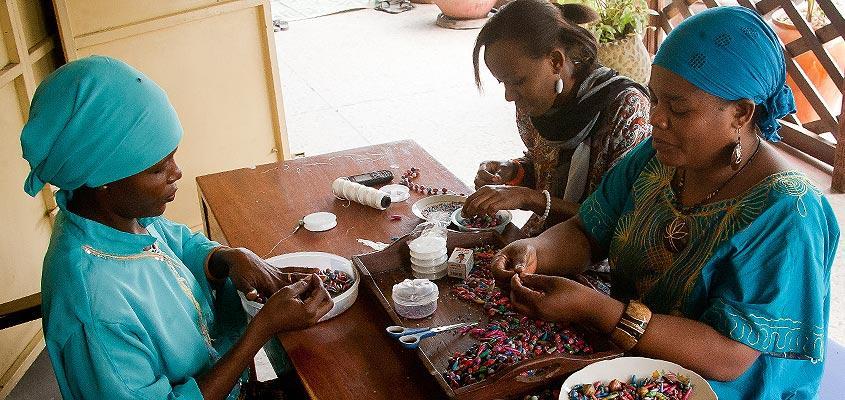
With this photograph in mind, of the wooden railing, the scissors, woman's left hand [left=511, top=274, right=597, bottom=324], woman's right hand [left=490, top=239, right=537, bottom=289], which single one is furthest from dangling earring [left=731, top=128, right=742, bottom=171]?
the wooden railing

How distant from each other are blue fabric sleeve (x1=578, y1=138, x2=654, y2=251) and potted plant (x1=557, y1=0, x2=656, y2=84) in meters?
1.85

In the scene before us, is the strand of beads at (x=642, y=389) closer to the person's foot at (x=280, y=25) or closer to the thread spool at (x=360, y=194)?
the thread spool at (x=360, y=194)

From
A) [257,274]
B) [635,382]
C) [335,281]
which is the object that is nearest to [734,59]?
[635,382]

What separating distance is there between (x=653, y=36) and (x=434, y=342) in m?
5.00

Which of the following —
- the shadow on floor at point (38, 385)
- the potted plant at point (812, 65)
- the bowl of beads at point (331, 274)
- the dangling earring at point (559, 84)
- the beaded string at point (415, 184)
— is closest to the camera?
the bowl of beads at point (331, 274)

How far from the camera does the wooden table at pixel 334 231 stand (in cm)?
167

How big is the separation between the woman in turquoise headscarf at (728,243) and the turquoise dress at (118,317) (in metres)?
0.78

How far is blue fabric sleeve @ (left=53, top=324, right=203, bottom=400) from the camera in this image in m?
1.57

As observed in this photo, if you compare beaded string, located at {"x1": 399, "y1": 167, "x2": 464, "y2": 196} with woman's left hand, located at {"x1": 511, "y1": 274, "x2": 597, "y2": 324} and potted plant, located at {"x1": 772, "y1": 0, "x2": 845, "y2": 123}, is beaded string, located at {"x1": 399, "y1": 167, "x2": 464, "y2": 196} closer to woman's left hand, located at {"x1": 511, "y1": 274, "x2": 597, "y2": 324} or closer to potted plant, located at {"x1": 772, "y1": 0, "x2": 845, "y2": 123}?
woman's left hand, located at {"x1": 511, "y1": 274, "x2": 597, "y2": 324}

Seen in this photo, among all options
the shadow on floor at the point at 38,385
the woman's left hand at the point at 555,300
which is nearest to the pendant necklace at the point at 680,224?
the woman's left hand at the point at 555,300

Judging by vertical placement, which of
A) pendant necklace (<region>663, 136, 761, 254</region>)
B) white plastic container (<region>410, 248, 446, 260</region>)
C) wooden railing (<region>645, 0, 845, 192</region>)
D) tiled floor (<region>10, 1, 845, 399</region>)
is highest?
pendant necklace (<region>663, 136, 761, 254</region>)

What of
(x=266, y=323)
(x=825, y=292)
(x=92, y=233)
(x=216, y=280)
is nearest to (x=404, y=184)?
(x=216, y=280)

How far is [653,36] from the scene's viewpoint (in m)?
6.09

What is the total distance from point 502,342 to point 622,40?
262cm
